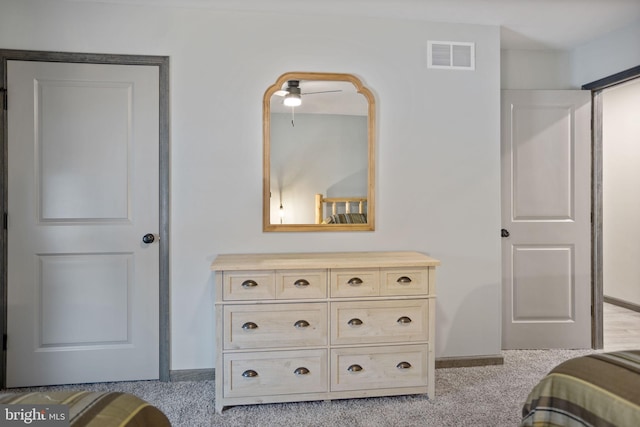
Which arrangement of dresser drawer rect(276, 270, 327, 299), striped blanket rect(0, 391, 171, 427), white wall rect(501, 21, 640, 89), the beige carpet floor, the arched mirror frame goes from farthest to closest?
white wall rect(501, 21, 640, 89) → the arched mirror frame → dresser drawer rect(276, 270, 327, 299) → the beige carpet floor → striped blanket rect(0, 391, 171, 427)

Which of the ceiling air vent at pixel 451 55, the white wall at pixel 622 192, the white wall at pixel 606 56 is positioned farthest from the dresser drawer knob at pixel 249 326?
→ the white wall at pixel 622 192

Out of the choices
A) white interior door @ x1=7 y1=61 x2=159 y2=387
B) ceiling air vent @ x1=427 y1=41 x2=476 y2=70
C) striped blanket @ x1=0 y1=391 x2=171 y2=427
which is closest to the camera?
striped blanket @ x1=0 y1=391 x2=171 y2=427

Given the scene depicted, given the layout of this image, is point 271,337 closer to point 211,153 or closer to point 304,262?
point 304,262

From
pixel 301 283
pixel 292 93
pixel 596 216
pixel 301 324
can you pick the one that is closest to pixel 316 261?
pixel 301 283

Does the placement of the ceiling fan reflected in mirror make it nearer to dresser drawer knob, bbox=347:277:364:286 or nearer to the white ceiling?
the white ceiling

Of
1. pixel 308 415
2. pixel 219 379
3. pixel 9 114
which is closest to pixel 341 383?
pixel 308 415

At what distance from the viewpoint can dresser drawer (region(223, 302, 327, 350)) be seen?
2.11 meters

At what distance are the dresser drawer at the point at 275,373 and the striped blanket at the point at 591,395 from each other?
113cm

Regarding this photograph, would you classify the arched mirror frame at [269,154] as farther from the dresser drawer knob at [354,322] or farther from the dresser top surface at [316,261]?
the dresser drawer knob at [354,322]

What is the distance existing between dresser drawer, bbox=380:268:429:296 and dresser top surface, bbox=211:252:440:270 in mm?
44

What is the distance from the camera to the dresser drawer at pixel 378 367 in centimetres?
219

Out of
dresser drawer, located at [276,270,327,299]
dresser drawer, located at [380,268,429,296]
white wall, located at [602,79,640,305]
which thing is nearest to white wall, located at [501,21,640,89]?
white wall, located at [602,79,640,305]

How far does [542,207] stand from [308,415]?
7.80 feet

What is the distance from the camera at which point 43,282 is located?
2408 mm
